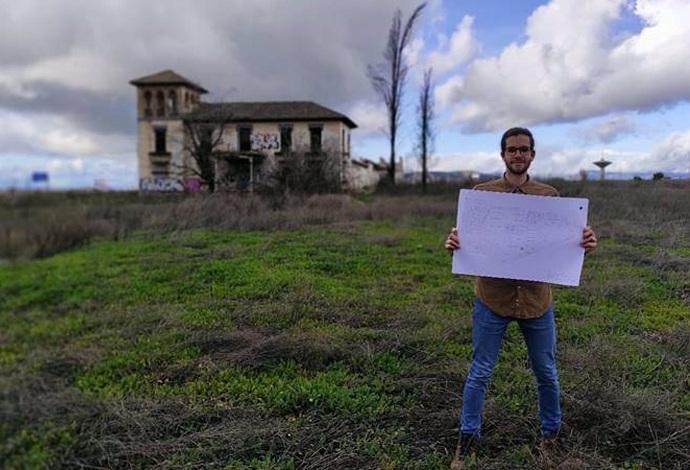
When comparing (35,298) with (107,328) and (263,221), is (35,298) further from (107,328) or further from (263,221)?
(263,221)

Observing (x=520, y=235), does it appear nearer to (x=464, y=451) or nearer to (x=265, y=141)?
(x=464, y=451)

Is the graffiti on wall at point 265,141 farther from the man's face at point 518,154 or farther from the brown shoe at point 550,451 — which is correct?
the brown shoe at point 550,451

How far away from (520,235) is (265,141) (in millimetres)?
31889

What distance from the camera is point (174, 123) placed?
3293 mm

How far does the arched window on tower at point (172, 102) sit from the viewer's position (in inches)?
124

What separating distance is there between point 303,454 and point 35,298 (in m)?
2.02

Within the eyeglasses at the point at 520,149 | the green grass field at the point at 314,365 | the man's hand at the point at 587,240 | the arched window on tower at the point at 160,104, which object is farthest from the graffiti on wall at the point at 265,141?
the man's hand at the point at 587,240

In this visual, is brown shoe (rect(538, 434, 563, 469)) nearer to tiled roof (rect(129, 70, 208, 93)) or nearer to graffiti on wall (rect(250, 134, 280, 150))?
tiled roof (rect(129, 70, 208, 93))

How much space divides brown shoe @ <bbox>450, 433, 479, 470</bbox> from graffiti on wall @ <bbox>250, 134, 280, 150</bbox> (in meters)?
27.8

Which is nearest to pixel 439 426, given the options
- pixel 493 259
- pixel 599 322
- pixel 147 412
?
pixel 493 259

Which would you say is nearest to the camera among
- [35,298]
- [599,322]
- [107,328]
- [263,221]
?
[35,298]

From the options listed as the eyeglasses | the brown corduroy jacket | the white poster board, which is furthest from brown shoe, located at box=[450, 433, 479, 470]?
the eyeglasses

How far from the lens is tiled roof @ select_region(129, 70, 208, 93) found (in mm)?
2779

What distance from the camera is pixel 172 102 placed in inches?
125
